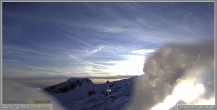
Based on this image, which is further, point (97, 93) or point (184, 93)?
point (97, 93)

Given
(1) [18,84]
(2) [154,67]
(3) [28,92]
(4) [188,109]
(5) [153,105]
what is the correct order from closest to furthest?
1. (4) [188,109]
2. (3) [28,92]
3. (1) [18,84]
4. (5) [153,105]
5. (2) [154,67]

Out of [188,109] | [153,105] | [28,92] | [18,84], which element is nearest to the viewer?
[188,109]

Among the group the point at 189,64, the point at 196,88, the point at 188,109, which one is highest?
the point at 189,64

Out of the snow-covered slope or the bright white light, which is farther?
the snow-covered slope

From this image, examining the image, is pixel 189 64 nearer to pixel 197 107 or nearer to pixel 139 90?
pixel 197 107

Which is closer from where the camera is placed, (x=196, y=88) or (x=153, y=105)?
(x=196, y=88)

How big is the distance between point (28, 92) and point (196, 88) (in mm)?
6826

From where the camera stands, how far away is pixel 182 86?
490 inches

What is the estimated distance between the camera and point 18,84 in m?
12.3

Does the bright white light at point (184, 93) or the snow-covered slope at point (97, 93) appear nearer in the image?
the bright white light at point (184, 93)

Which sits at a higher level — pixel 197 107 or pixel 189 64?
pixel 189 64

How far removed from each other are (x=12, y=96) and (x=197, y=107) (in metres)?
6.63

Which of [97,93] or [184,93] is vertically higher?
[97,93]

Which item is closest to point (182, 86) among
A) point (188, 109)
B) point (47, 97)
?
point (188, 109)
